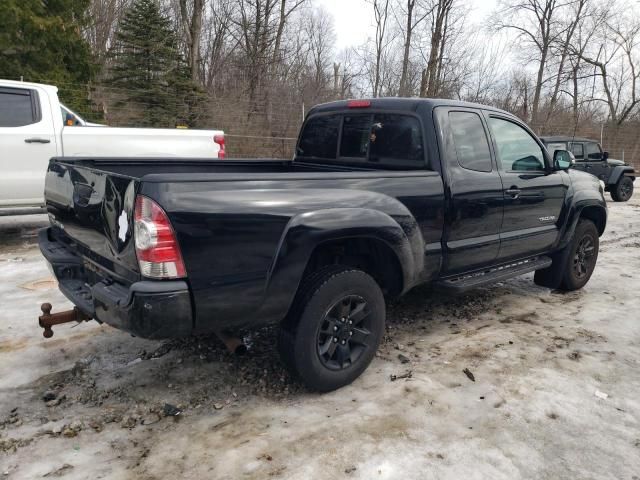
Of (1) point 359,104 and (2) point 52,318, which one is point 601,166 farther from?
(2) point 52,318

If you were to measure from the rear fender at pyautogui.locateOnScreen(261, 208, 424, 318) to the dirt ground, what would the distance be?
0.72 m

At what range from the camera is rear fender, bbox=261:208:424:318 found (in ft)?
8.82

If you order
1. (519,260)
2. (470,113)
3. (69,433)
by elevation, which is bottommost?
(69,433)

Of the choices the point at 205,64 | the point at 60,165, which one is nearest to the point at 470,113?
the point at 60,165

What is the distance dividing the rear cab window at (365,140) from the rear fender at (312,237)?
2.34ft

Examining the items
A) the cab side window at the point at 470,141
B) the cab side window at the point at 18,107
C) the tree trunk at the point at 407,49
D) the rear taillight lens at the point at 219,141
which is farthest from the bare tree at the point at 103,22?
the cab side window at the point at 470,141

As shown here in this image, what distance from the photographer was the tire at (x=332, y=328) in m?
2.89

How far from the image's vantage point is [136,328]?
7.88 ft

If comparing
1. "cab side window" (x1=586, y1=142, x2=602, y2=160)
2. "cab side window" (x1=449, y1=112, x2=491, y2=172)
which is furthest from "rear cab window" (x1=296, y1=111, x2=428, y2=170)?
"cab side window" (x1=586, y1=142, x2=602, y2=160)

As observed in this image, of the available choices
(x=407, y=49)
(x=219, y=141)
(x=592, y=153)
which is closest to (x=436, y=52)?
(x=407, y=49)

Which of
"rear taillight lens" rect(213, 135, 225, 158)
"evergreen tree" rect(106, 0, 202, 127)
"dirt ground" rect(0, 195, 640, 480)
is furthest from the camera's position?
"evergreen tree" rect(106, 0, 202, 127)

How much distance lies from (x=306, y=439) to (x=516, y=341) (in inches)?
85.5

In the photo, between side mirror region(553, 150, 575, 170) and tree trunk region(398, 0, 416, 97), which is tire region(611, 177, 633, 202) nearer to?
side mirror region(553, 150, 575, 170)

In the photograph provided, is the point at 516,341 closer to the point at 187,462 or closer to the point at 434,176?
the point at 434,176
